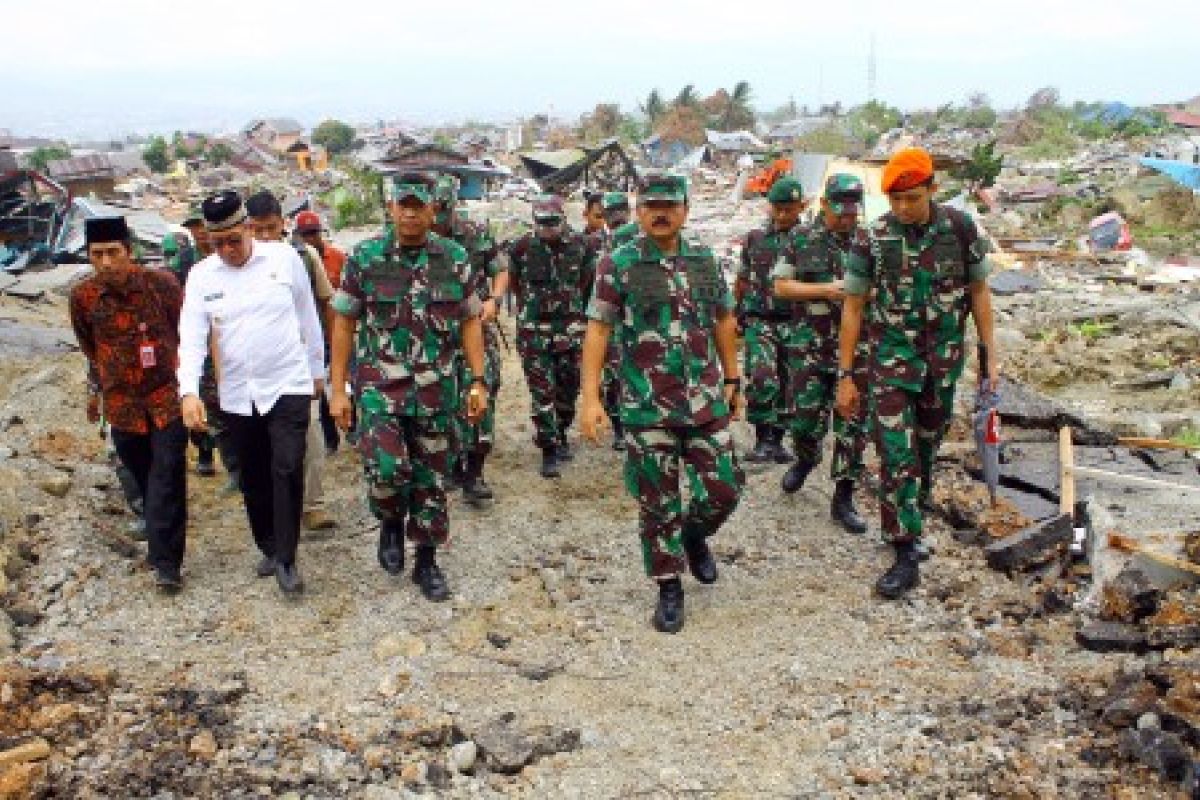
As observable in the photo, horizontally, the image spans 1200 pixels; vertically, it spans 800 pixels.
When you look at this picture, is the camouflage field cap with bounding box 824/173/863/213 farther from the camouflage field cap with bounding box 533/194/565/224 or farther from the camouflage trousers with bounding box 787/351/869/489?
the camouflage field cap with bounding box 533/194/565/224

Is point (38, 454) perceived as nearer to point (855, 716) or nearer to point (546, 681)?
point (546, 681)

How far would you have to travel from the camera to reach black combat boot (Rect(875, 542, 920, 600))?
15.4 feet

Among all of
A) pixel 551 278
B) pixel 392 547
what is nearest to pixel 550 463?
pixel 551 278

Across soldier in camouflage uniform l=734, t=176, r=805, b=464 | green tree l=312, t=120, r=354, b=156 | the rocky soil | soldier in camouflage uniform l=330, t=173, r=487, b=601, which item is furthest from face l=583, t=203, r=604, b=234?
green tree l=312, t=120, r=354, b=156

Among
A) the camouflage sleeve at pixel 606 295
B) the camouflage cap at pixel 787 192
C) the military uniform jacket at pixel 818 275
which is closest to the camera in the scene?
the camouflage sleeve at pixel 606 295

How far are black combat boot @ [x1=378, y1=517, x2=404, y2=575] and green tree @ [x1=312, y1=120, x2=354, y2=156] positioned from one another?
7258cm

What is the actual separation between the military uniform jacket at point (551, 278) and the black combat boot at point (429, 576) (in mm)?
2279

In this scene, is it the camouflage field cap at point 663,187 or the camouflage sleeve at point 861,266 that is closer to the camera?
the camouflage field cap at point 663,187

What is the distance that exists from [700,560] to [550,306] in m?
2.45

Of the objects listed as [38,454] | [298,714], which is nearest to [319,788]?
[298,714]

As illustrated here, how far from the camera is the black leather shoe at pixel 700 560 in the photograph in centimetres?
486

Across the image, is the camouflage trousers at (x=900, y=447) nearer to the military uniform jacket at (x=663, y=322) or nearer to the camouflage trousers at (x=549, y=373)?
the military uniform jacket at (x=663, y=322)

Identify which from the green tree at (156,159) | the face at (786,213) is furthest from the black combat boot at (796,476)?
the green tree at (156,159)

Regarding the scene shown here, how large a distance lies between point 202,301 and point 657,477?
7.07ft
